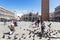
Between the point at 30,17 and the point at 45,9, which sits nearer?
the point at 45,9

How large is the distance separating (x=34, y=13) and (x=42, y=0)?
4852 centimetres

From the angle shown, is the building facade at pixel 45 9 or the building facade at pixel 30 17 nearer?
the building facade at pixel 45 9

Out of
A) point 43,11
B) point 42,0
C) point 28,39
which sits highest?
point 42,0

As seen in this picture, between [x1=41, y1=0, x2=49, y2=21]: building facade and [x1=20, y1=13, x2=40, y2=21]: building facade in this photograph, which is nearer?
[x1=41, y1=0, x2=49, y2=21]: building facade

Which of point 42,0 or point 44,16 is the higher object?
point 42,0

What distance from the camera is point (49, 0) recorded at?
59.8 m

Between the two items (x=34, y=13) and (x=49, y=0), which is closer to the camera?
(x=49, y=0)

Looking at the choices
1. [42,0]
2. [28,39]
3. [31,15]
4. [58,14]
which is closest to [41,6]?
[42,0]

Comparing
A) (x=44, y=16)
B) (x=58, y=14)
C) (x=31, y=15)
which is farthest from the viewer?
(x=31, y=15)

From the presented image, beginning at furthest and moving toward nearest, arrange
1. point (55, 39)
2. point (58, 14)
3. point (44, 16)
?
point (58, 14) → point (44, 16) → point (55, 39)

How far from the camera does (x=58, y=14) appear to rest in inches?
3324

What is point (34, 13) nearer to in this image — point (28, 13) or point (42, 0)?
point (28, 13)

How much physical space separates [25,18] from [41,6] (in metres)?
45.9

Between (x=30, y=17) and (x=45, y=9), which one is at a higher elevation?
(x=45, y=9)
